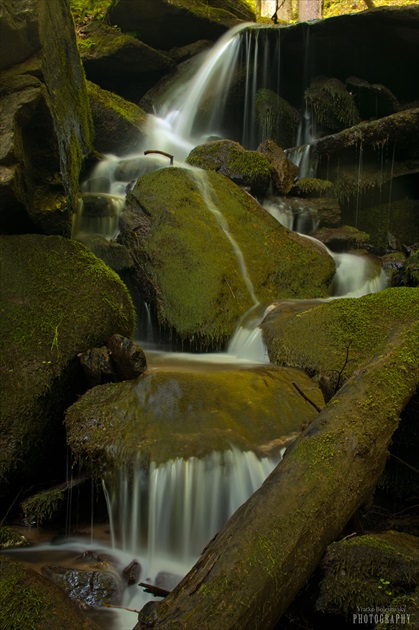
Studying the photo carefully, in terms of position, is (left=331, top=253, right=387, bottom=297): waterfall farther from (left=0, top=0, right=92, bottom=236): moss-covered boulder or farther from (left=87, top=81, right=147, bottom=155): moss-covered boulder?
(left=87, top=81, right=147, bottom=155): moss-covered boulder

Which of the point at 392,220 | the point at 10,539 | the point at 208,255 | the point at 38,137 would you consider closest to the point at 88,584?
the point at 10,539

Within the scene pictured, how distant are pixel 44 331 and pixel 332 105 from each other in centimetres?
1033

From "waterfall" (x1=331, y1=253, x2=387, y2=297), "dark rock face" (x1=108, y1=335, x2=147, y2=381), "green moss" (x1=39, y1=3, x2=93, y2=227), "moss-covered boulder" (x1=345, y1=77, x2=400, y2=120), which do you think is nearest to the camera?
"dark rock face" (x1=108, y1=335, x2=147, y2=381)

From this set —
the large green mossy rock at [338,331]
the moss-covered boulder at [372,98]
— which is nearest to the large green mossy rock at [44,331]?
the large green mossy rock at [338,331]

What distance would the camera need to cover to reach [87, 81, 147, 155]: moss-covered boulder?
10.6m

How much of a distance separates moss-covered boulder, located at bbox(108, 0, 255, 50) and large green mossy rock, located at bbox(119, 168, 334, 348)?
7.25 meters

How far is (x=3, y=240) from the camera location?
4422 mm

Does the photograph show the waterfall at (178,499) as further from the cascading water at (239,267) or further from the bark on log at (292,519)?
the bark on log at (292,519)

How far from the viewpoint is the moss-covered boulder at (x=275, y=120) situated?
39.1ft

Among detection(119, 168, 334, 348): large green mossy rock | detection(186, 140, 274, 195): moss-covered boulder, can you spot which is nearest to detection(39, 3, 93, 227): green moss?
detection(119, 168, 334, 348): large green mossy rock

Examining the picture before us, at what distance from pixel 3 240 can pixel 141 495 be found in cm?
274

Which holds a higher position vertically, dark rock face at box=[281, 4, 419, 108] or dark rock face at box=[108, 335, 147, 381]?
dark rock face at box=[281, 4, 419, 108]

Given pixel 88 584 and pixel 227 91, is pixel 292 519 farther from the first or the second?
A: pixel 227 91

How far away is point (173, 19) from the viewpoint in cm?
1259
